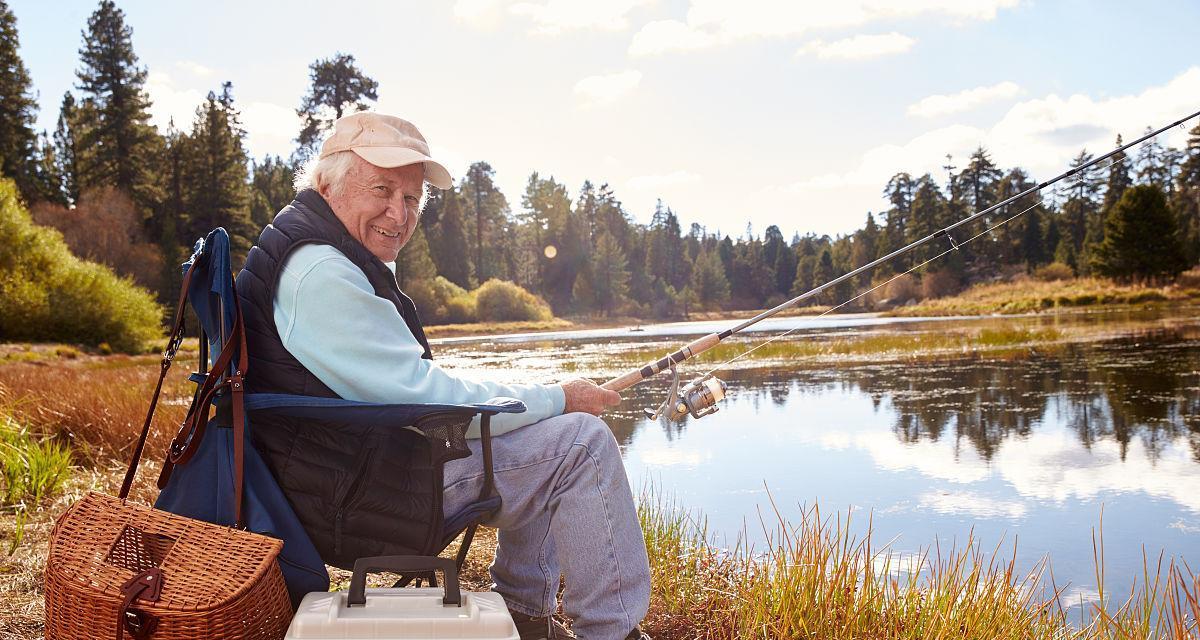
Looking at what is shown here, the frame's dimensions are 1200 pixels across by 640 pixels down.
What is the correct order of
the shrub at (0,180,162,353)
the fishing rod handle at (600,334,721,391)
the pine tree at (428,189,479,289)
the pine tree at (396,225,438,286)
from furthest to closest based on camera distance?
the pine tree at (428,189,479,289) → the pine tree at (396,225,438,286) → the shrub at (0,180,162,353) → the fishing rod handle at (600,334,721,391)

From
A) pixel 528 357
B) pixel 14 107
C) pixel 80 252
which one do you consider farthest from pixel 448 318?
pixel 528 357

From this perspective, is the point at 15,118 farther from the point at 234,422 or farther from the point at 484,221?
the point at 234,422

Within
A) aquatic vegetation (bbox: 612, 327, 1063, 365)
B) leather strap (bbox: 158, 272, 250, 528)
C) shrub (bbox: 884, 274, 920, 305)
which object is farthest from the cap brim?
shrub (bbox: 884, 274, 920, 305)

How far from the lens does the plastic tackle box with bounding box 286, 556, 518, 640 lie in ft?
5.17

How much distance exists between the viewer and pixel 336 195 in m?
2.29

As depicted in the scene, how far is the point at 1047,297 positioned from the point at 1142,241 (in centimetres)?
702

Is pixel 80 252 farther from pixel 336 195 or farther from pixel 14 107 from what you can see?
pixel 336 195

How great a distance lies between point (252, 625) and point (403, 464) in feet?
1.67

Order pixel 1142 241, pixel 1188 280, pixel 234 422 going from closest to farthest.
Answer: pixel 234 422, pixel 1188 280, pixel 1142 241

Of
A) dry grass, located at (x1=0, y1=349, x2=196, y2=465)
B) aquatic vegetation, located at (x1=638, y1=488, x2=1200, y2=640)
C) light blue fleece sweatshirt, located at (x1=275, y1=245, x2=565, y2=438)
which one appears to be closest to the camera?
light blue fleece sweatshirt, located at (x1=275, y1=245, x2=565, y2=438)

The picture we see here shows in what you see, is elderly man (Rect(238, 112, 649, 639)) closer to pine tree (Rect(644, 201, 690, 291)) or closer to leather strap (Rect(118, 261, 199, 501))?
leather strap (Rect(118, 261, 199, 501))

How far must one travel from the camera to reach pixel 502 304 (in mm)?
44688

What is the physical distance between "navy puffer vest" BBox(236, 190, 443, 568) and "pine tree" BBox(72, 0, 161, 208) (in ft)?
131

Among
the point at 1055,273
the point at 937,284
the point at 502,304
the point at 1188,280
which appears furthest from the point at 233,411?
the point at 1055,273
